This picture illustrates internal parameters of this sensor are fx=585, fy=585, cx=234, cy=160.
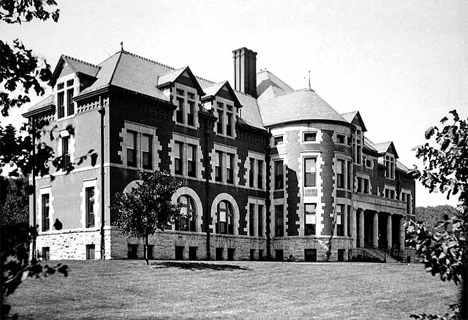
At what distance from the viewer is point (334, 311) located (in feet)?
Result: 58.3

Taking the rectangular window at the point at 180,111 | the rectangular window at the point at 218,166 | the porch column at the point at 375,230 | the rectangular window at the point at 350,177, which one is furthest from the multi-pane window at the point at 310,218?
the rectangular window at the point at 180,111

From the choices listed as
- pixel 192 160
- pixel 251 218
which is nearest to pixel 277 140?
pixel 251 218

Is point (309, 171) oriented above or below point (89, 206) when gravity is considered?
above

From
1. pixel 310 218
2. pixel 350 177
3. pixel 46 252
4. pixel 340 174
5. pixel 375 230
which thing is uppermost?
pixel 340 174

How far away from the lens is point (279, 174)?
140 feet

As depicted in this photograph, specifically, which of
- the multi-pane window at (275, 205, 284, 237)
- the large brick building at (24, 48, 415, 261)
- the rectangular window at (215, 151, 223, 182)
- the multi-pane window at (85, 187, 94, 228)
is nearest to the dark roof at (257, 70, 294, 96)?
the large brick building at (24, 48, 415, 261)

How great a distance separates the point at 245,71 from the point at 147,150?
16.4 metres

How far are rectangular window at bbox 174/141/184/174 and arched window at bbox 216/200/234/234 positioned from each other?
439cm

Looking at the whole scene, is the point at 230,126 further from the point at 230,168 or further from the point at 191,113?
the point at 191,113

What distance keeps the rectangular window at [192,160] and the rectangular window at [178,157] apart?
0.67 meters

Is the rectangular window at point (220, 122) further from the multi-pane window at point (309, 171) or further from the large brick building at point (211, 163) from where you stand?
the multi-pane window at point (309, 171)

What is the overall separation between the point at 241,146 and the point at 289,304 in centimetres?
2223

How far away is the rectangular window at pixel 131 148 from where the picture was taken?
31812mm

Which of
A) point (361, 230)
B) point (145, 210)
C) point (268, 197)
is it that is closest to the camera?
point (145, 210)
